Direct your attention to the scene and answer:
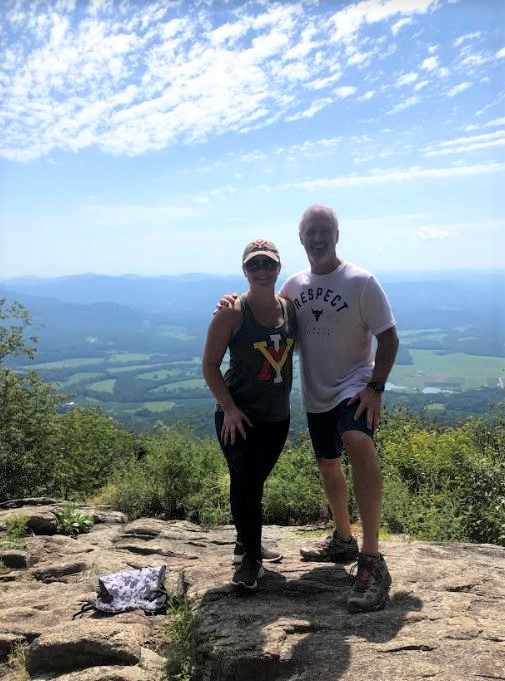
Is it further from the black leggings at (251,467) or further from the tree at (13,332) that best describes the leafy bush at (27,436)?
the black leggings at (251,467)

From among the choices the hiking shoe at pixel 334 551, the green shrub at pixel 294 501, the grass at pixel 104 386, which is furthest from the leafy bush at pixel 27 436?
the grass at pixel 104 386

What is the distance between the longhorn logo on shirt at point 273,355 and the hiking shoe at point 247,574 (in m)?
1.51

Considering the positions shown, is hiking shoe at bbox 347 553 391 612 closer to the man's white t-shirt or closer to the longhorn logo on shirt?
the man's white t-shirt

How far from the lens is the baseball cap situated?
4096mm

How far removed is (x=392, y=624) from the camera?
148 inches

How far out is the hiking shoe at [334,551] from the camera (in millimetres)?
4930

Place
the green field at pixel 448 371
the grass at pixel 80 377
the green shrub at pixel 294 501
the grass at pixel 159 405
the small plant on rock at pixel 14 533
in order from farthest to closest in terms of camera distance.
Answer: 1. the grass at pixel 80 377
2. the green field at pixel 448 371
3. the grass at pixel 159 405
4. the green shrub at pixel 294 501
5. the small plant on rock at pixel 14 533

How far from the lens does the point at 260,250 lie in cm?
413

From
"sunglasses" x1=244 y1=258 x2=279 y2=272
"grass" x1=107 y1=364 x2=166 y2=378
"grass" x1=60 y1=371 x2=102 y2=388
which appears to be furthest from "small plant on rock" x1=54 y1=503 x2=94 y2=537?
"grass" x1=107 y1=364 x2=166 y2=378

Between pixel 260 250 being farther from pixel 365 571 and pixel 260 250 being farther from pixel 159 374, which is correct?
pixel 159 374

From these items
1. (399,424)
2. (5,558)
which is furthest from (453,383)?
(5,558)

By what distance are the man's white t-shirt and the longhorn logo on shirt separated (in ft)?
1.01

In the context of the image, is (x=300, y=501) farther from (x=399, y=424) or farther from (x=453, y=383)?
(x=453, y=383)

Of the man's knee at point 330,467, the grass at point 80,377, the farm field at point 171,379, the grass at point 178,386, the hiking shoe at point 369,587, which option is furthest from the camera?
the grass at point 80,377
